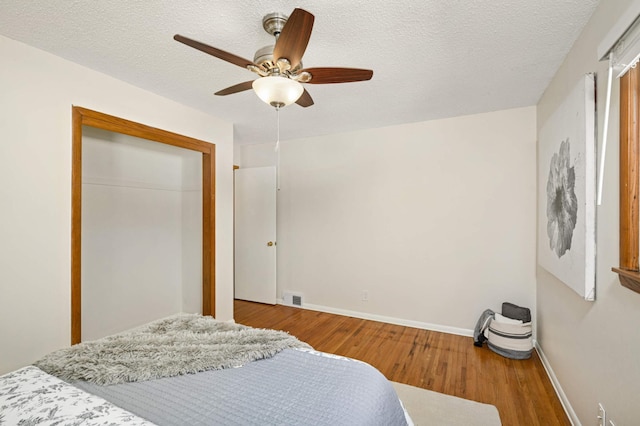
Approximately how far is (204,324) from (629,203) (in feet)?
7.31

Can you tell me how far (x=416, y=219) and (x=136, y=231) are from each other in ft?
10.8

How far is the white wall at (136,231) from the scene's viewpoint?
9.65ft

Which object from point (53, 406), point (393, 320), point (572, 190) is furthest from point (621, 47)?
point (393, 320)

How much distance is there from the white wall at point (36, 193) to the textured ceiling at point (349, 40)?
0.20 metres

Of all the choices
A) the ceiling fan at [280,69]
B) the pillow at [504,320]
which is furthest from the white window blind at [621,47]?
the pillow at [504,320]

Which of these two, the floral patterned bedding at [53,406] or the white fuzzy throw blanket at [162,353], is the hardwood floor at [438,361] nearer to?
the white fuzzy throw blanket at [162,353]

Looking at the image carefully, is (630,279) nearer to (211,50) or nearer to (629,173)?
(629,173)

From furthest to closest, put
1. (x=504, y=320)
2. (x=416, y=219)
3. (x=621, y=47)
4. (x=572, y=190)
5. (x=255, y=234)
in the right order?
(x=255, y=234) < (x=416, y=219) < (x=504, y=320) < (x=572, y=190) < (x=621, y=47)

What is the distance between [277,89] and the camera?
4.81 ft

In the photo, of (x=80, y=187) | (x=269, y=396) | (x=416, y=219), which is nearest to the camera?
(x=269, y=396)

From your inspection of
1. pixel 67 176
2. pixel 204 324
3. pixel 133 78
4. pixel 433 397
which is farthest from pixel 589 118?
pixel 67 176

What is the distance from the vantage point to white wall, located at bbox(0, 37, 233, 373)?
1.75m

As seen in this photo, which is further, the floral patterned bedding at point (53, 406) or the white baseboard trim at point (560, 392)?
the white baseboard trim at point (560, 392)

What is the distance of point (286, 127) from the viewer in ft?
11.7
